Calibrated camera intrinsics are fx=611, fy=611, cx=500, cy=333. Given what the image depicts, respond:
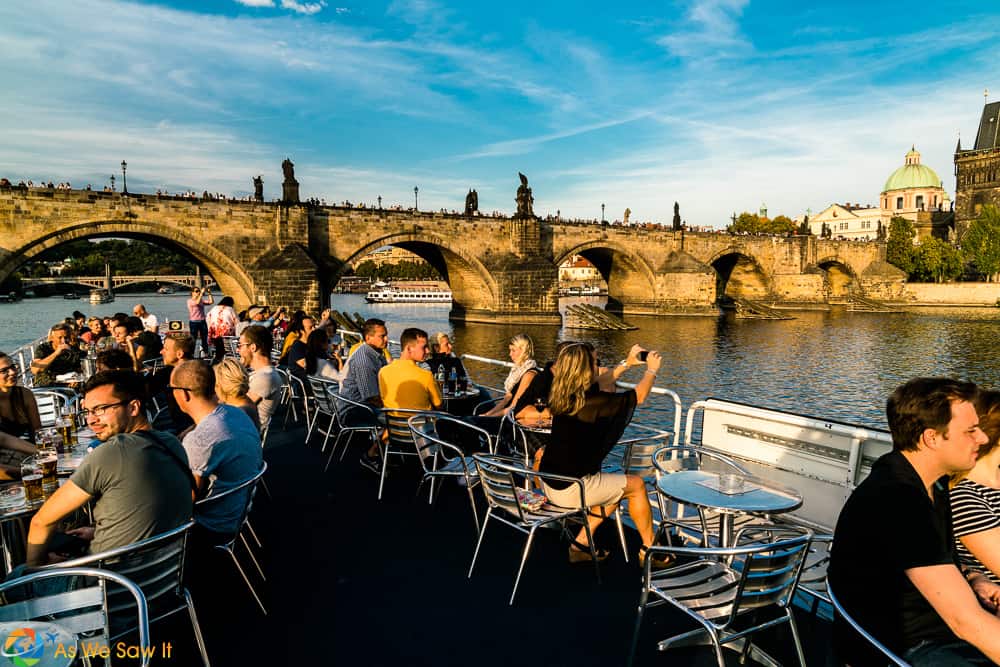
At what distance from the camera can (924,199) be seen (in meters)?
Result: 85.1

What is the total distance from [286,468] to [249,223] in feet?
71.5

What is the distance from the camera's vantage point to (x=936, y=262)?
5038 cm

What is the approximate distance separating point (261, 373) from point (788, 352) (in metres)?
23.4

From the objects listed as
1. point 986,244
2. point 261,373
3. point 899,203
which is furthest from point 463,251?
point 899,203

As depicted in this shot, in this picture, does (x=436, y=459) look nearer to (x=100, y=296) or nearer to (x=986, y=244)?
(x=986, y=244)

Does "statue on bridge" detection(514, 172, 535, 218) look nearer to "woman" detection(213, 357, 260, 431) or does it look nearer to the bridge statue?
the bridge statue

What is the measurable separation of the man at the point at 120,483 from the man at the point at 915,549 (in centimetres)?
237

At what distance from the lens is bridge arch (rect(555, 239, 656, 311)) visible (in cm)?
4019

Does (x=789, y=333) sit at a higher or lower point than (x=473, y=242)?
lower

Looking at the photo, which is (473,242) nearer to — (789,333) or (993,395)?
(789,333)

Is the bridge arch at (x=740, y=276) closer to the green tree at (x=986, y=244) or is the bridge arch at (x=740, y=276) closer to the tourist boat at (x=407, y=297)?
the green tree at (x=986, y=244)

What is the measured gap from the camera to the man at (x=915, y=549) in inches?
66.4

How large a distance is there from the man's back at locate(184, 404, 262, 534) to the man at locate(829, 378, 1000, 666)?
258 cm

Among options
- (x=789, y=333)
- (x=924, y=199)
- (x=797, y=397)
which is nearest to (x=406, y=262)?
(x=924, y=199)
